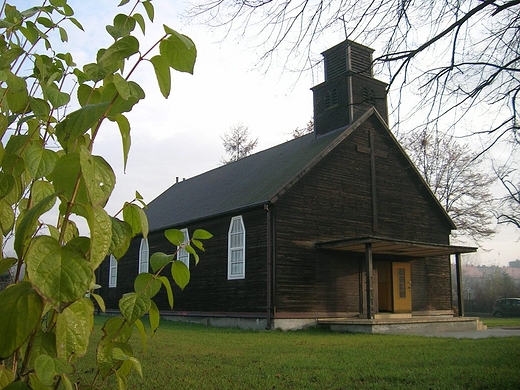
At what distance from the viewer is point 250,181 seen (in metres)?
21.6

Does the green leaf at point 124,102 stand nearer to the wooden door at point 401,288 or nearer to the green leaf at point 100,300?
the green leaf at point 100,300

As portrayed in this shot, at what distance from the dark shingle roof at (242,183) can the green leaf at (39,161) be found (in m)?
16.0

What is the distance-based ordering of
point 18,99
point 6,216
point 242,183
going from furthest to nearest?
point 242,183 < point 18,99 < point 6,216

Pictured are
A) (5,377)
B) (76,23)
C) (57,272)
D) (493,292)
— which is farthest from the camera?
(493,292)

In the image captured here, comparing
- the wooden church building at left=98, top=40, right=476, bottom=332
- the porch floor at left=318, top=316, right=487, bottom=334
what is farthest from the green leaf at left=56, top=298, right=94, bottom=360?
the wooden church building at left=98, top=40, right=476, bottom=332

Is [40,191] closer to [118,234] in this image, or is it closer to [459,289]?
[118,234]

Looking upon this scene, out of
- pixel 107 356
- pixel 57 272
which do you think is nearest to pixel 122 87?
pixel 57 272

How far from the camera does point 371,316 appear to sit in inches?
670

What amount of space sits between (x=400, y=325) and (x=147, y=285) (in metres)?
16.7

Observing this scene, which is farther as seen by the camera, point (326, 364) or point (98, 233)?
point (326, 364)

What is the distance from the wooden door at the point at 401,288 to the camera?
20.6 meters

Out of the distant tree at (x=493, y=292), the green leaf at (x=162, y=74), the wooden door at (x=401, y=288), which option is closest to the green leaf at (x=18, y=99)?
the green leaf at (x=162, y=74)

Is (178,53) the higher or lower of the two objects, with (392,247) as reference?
lower

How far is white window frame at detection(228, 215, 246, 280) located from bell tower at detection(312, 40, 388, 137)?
18.7ft
